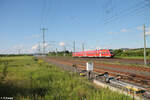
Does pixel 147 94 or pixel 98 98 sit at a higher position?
pixel 98 98

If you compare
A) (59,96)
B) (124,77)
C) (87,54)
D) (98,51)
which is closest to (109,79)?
(124,77)

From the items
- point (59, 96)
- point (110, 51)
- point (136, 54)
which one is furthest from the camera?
point (136, 54)

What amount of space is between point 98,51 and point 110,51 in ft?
18.7

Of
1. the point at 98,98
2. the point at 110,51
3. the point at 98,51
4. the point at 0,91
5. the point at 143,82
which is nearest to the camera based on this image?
the point at 98,98

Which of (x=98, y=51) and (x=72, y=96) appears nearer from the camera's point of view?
(x=72, y=96)

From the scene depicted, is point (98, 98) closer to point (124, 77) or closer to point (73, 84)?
point (73, 84)

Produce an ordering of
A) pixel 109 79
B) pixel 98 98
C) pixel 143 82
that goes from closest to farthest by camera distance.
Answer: pixel 98 98 → pixel 109 79 → pixel 143 82

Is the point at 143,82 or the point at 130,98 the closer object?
the point at 130,98

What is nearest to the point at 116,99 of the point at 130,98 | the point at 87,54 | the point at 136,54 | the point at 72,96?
the point at 130,98

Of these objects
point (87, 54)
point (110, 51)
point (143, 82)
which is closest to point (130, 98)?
point (143, 82)

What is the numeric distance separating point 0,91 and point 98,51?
134 feet

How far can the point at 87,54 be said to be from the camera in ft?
173

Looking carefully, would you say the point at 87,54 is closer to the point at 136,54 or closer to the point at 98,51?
the point at 98,51

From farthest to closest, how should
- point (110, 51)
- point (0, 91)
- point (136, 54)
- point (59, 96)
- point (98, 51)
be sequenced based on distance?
point (136, 54)
point (98, 51)
point (110, 51)
point (0, 91)
point (59, 96)
